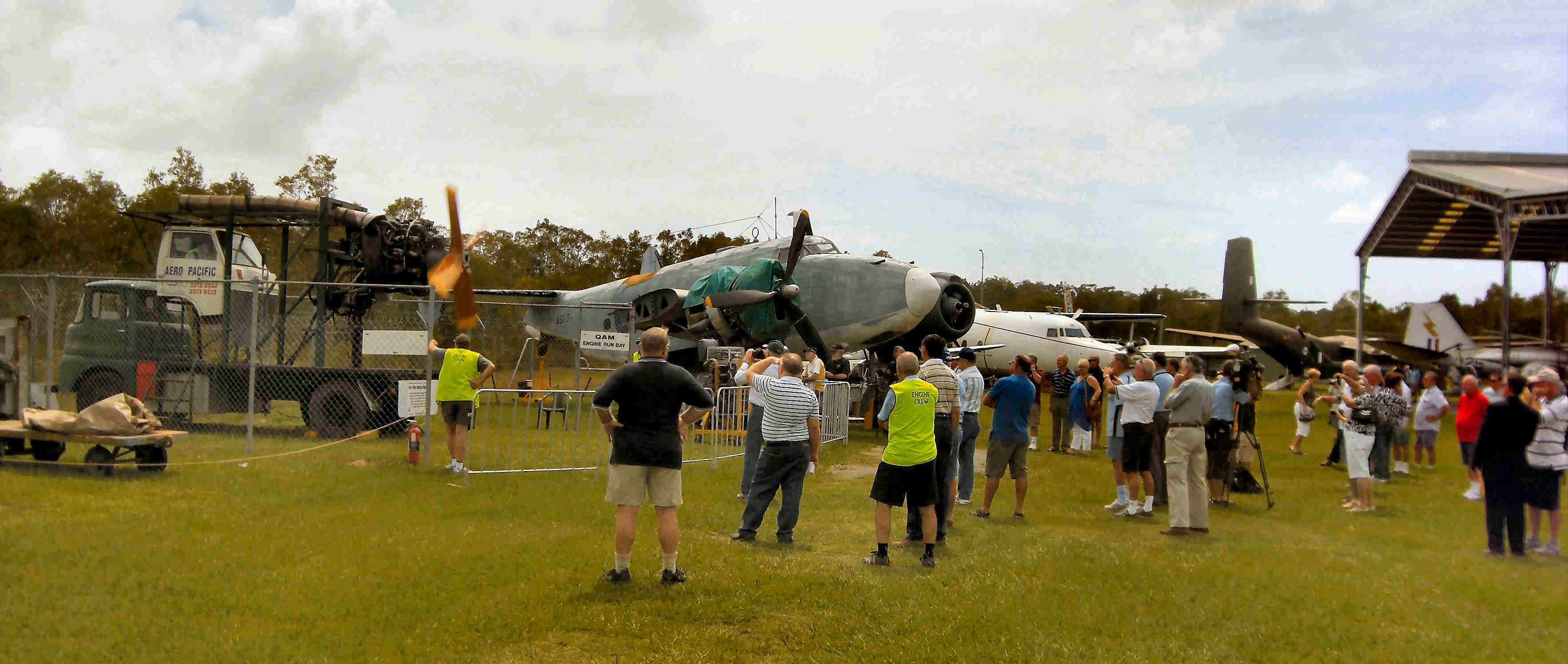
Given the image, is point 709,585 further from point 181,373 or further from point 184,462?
point 181,373

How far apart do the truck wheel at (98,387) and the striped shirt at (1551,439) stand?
52.6ft

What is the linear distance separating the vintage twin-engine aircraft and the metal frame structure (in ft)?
38.1

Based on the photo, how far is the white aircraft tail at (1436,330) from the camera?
5184mm

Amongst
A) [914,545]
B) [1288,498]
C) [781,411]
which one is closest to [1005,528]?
[914,545]

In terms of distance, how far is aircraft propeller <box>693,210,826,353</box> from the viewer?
1688cm

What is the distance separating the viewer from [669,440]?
618 cm

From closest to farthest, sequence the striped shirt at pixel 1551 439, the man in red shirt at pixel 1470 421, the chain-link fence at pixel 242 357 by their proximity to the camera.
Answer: the striped shirt at pixel 1551 439
the man in red shirt at pixel 1470 421
the chain-link fence at pixel 242 357

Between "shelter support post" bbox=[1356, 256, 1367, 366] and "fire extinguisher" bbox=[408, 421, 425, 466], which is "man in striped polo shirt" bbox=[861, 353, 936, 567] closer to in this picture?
"shelter support post" bbox=[1356, 256, 1367, 366]

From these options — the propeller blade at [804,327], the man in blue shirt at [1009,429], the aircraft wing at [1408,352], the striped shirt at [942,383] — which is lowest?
the man in blue shirt at [1009,429]

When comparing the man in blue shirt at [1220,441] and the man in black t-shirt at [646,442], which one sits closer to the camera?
the man in black t-shirt at [646,442]

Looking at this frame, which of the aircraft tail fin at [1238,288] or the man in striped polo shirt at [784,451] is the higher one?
the aircraft tail fin at [1238,288]

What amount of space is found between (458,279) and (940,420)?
551 cm

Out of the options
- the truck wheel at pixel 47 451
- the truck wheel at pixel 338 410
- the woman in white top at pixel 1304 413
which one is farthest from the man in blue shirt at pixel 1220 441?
the truck wheel at pixel 47 451

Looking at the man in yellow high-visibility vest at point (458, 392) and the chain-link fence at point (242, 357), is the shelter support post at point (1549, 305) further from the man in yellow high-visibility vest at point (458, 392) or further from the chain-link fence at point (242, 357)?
the man in yellow high-visibility vest at point (458, 392)
